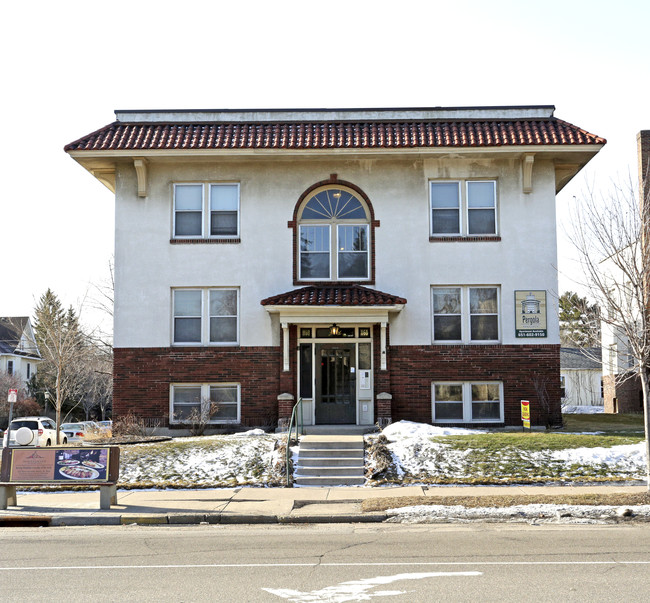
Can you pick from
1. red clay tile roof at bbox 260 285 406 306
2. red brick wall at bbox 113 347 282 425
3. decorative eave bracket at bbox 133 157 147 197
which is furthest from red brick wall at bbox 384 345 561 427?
decorative eave bracket at bbox 133 157 147 197

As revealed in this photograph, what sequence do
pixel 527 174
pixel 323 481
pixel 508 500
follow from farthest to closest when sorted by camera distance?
pixel 527 174
pixel 323 481
pixel 508 500

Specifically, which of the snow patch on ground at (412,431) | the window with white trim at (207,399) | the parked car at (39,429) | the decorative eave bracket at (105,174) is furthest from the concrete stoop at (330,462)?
the parked car at (39,429)

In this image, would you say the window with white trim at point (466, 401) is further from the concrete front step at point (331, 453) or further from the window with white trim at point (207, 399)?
the window with white trim at point (207, 399)

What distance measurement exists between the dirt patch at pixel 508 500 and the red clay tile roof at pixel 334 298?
798 centimetres

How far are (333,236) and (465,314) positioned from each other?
4446mm

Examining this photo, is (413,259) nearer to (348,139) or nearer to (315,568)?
(348,139)

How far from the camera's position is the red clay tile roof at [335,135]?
→ 843 inches

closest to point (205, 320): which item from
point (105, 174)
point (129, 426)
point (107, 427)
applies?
point (129, 426)

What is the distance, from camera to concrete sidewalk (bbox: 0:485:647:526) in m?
12.8

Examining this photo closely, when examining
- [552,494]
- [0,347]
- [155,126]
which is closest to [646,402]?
[552,494]

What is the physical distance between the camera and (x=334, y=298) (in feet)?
69.6

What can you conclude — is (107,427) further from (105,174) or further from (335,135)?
(335,135)

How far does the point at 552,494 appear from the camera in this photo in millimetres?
13977

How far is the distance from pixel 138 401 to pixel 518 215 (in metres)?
12.2
